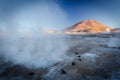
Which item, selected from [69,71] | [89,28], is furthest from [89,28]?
[69,71]

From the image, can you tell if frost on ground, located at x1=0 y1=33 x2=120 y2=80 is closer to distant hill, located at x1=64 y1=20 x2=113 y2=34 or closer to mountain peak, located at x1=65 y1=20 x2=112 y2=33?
distant hill, located at x1=64 y1=20 x2=113 y2=34

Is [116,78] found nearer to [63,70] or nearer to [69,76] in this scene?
[69,76]

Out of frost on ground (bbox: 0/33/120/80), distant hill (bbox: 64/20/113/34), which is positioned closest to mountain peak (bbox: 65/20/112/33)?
distant hill (bbox: 64/20/113/34)

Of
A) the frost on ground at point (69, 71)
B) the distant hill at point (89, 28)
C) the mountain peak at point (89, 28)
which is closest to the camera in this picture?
the frost on ground at point (69, 71)

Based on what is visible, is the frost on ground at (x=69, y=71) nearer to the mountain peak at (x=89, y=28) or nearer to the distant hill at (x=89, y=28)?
the distant hill at (x=89, y=28)

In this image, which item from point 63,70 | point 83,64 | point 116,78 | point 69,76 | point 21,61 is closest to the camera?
point 116,78

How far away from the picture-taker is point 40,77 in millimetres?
6379

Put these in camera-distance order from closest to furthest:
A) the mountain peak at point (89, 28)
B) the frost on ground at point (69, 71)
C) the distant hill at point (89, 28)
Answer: the frost on ground at point (69, 71) → the distant hill at point (89, 28) → the mountain peak at point (89, 28)

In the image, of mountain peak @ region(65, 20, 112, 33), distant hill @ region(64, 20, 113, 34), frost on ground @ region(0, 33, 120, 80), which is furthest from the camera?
mountain peak @ region(65, 20, 112, 33)

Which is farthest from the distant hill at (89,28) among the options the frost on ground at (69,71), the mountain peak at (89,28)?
the frost on ground at (69,71)

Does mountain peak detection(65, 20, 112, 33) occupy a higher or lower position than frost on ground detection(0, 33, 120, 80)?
higher

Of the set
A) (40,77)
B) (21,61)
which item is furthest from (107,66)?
(21,61)

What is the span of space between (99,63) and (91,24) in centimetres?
8479

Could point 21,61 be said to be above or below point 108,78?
above
